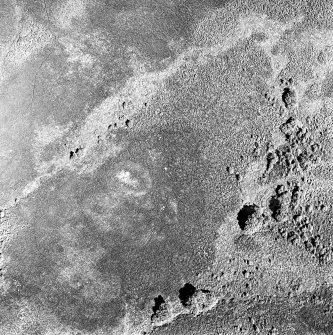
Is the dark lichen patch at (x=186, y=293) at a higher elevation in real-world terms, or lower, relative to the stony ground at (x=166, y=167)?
lower

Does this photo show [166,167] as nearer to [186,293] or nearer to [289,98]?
[186,293]

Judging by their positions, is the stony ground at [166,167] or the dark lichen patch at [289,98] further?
the dark lichen patch at [289,98]

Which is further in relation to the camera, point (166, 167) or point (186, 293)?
point (166, 167)

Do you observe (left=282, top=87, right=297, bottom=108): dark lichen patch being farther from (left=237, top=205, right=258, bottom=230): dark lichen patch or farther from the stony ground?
(left=237, top=205, right=258, bottom=230): dark lichen patch

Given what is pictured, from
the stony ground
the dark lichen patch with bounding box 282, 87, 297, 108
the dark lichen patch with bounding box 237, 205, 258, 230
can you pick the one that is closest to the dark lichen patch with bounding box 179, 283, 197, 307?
the stony ground

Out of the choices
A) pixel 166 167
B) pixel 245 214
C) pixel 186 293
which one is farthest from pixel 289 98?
pixel 186 293

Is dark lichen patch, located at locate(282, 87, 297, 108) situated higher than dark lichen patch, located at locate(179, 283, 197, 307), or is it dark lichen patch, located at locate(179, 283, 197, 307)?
dark lichen patch, located at locate(282, 87, 297, 108)

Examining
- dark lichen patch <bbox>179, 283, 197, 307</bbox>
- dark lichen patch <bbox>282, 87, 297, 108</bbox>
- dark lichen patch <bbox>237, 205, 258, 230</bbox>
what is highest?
dark lichen patch <bbox>282, 87, 297, 108</bbox>

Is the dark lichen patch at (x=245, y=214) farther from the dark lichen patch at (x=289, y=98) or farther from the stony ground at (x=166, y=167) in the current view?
the dark lichen patch at (x=289, y=98)

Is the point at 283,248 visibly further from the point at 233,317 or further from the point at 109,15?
the point at 109,15

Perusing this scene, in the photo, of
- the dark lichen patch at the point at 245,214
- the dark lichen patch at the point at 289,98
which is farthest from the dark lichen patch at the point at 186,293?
the dark lichen patch at the point at 289,98
